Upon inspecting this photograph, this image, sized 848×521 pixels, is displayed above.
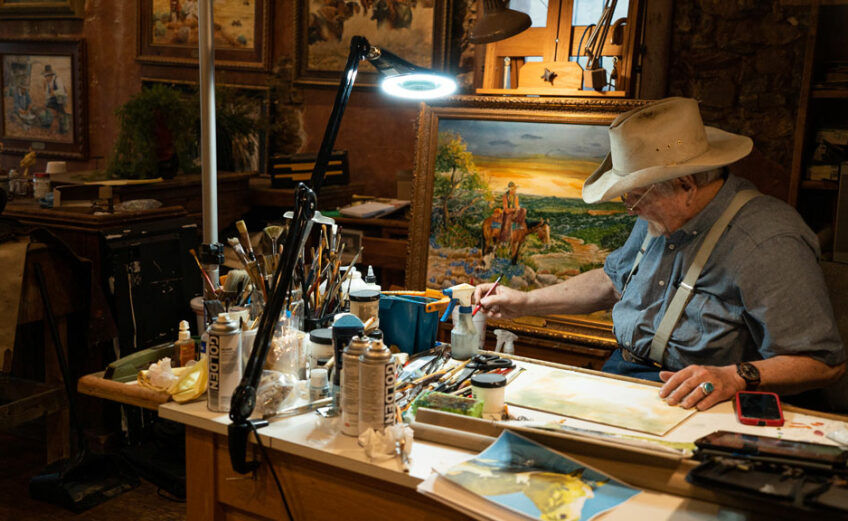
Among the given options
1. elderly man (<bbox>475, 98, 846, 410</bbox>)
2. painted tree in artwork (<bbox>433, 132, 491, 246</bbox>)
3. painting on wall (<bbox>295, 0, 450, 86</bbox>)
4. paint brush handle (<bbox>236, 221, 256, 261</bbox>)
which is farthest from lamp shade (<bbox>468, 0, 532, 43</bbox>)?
paint brush handle (<bbox>236, 221, 256, 261</bbox>)

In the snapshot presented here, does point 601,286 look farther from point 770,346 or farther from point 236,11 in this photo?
point 236,11

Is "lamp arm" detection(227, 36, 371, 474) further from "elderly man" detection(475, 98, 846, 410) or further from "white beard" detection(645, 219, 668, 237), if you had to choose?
"white beard" detection(645, 219, 668, 237)

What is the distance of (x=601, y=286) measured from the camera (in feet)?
9.17

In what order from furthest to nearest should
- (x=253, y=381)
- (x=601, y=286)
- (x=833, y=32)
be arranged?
(x=833, y=32), (x=601, y=286), (x=253, y=381)

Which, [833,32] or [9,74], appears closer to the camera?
[833,32]

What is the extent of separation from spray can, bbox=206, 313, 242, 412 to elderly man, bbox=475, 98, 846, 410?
93cm

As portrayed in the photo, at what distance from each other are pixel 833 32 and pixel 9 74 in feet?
19.6

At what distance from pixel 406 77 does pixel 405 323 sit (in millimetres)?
711

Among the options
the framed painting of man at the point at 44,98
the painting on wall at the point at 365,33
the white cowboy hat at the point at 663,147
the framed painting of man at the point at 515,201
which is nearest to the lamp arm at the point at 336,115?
the white cowboy hat at the point at 663,147

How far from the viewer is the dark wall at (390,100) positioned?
3609mm

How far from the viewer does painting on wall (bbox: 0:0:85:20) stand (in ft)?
19.2

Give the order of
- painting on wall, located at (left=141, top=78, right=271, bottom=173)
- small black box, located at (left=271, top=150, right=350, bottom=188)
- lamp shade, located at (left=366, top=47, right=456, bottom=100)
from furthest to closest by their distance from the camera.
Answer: painting on wall, located at (left=141, top=78, right=271, bottom=173)
small black box, located at (left=271, top=150, right=350, bottom=188)
lamp shade, located at (left=366, top=47, right=456, bottom=100)

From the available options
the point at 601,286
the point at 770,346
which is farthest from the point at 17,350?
the point at 770,346

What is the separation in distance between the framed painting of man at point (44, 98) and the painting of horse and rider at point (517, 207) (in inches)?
139
